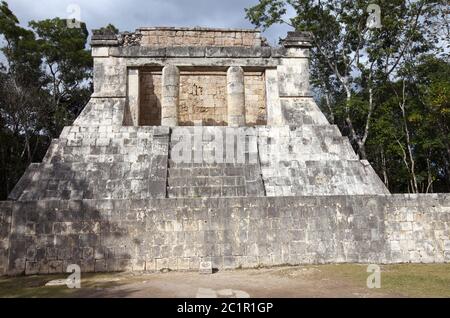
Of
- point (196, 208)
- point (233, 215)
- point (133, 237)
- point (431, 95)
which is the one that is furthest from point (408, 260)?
point (431, 95)

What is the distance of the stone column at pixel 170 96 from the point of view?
11828mm

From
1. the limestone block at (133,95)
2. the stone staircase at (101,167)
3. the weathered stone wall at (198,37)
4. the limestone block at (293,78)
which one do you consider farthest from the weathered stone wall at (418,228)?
the weathered stone wall at (198,37)

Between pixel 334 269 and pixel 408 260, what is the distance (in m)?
1.90

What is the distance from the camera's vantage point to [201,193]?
897cm

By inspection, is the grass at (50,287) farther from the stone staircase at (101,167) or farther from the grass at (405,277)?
the grass at (405,277)

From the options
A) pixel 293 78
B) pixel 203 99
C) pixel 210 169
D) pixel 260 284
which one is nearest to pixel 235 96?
pixel 203 99

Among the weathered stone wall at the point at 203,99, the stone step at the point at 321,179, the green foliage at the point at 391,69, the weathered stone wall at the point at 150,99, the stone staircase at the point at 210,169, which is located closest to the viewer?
the stone staircase at the point at 210,169

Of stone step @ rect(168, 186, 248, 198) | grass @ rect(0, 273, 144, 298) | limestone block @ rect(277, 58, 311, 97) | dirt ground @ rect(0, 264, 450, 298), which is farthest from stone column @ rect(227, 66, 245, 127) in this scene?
grass @ rect(0, 273, 144, 298)

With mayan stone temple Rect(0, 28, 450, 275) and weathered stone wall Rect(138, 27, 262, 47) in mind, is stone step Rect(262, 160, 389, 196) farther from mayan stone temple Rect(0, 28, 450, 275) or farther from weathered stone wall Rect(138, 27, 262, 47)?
weathered stone wall Rect(138, 27, 262, 47)

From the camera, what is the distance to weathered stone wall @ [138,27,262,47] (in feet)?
44.1

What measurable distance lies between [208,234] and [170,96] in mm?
5154

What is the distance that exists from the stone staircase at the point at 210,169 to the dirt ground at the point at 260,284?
1934mm

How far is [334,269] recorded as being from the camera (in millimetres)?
7711

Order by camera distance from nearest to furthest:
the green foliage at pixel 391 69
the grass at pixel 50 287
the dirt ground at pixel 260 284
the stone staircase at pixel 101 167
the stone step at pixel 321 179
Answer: the dirt ground at pixel 260 284, the grass at pixel 50 287, the stone staircase at pixel 101 167, the stone step at pixel 321 179, the green foliage at pixel 391 69
